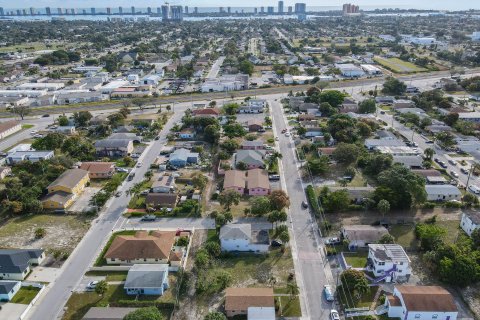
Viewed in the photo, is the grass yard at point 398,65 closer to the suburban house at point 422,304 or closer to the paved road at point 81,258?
the paved road at point 81,258

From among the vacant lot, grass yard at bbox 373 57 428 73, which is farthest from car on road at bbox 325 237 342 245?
grass yard at bbox 373 57 428 73

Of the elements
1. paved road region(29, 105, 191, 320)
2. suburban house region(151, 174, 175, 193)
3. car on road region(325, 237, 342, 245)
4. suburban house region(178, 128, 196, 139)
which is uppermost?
suburban house region(178, 128, 196, 139)

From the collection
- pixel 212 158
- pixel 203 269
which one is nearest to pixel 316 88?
pixel 212 158

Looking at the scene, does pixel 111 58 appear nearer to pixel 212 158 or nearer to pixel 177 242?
pixel 212 158

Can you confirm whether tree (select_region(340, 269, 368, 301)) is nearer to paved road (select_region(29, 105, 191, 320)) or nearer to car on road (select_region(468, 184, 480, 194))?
paved road (select_region(29, 105, 191, 320))

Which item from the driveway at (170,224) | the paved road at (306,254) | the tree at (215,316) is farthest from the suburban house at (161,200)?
the tree at (215,316)
